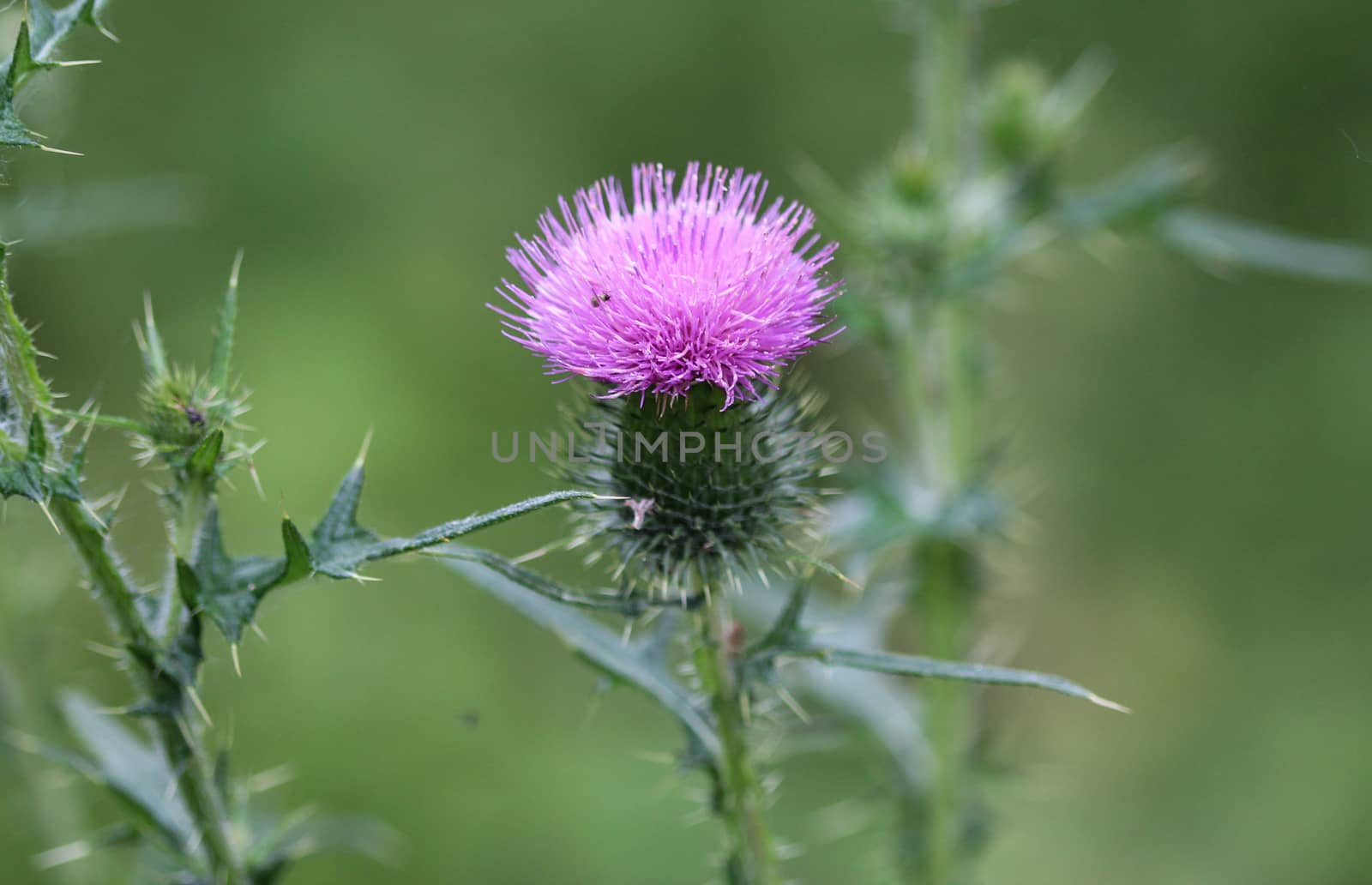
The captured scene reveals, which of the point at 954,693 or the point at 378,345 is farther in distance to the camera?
the point at 378,345

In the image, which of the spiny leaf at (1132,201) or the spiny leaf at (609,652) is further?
the spiny leaf at (1132,201)

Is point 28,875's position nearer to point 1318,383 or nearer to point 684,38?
point 684,38

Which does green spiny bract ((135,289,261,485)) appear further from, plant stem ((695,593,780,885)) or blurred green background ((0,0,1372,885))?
blurred green background ((0,0,1372,885))

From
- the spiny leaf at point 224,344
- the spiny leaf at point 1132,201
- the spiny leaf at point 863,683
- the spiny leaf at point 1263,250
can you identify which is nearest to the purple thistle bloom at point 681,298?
the spiny leaf at point 224,344

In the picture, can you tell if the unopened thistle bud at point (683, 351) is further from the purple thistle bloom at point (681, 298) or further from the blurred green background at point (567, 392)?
the blurred green background at point (567, 392)

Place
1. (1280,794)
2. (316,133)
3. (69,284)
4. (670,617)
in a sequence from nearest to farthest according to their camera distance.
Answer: (670,617)
(1280,794)
(69,284)
(316,133)

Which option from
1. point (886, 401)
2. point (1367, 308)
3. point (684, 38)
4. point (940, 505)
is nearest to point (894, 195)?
point (940, 505)

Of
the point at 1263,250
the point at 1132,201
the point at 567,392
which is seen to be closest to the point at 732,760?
the point at 1132,201

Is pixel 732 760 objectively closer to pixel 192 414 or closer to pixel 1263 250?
pixel 192 414
